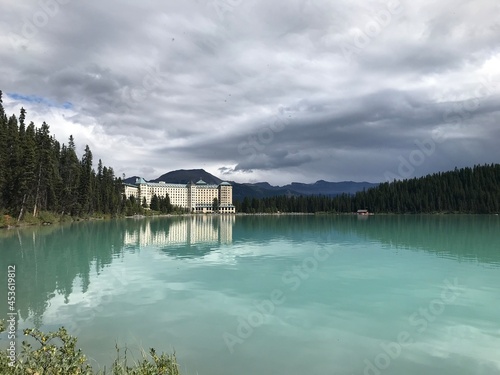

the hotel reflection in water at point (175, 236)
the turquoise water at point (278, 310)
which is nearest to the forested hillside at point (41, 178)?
the hotel reflection in water at point (175, 236)

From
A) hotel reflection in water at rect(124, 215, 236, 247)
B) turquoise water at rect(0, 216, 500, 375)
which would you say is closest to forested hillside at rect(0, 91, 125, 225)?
hotel reflection in water at rect(124, 215, 236, 247)

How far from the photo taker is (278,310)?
18.9 m

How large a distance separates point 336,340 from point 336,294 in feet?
25.1

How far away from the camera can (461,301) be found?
20.5 m

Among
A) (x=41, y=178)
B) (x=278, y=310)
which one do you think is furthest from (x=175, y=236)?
(x=278, y=310)

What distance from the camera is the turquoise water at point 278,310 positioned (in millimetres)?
12992

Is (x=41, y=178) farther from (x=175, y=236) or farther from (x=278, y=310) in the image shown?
(x=278, y=310)

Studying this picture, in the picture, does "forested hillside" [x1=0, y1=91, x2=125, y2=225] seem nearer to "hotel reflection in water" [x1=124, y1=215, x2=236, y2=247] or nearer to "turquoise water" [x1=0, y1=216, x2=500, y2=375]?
"hotel reflection in water" [x1=124, y1=215, x2=236, y2=247]

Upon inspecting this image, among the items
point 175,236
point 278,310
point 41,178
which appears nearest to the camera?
point 278,310

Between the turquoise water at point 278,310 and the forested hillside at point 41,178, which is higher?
the forested hillside at point 41,178

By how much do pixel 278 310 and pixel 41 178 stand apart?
256ft

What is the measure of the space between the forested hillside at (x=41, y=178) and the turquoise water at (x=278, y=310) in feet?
135

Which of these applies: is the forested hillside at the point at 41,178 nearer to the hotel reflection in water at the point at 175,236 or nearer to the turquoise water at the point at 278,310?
the hotel reflection in water at the point at 175,236

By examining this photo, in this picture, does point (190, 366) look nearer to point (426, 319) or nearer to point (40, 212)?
point (426, 319)
